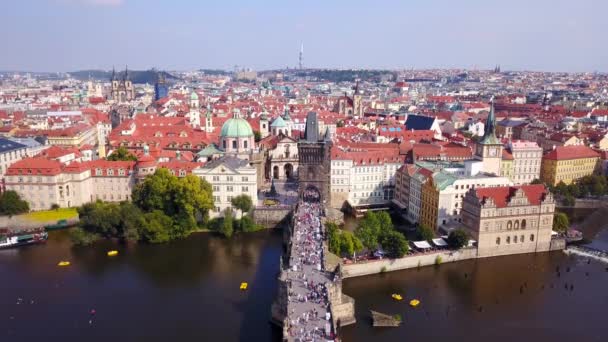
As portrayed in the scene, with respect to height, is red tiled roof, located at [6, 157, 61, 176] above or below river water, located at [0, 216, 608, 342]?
above

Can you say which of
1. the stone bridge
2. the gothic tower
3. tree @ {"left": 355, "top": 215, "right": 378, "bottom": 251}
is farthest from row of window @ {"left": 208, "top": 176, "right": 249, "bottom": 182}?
tree @ {"left": 355, "top": 215, "right": 378, "bottom": 251}

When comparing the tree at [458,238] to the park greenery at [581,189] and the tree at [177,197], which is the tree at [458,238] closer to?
the tree at [177,197]

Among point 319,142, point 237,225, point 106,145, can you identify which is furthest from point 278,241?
point 106,145

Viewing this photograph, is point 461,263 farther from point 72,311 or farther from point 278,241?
Answer: point 72,311

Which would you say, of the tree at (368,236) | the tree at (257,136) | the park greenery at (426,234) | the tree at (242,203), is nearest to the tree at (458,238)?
the park greenery at (426,234)

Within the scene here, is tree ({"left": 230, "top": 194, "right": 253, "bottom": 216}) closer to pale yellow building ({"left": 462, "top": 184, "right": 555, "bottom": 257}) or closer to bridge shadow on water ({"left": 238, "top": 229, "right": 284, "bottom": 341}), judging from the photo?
bridge shadow on water ({"left": 238, "top": 229, "right": 284, "bottom": 341})

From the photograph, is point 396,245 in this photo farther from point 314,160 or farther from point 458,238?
point 314,160
